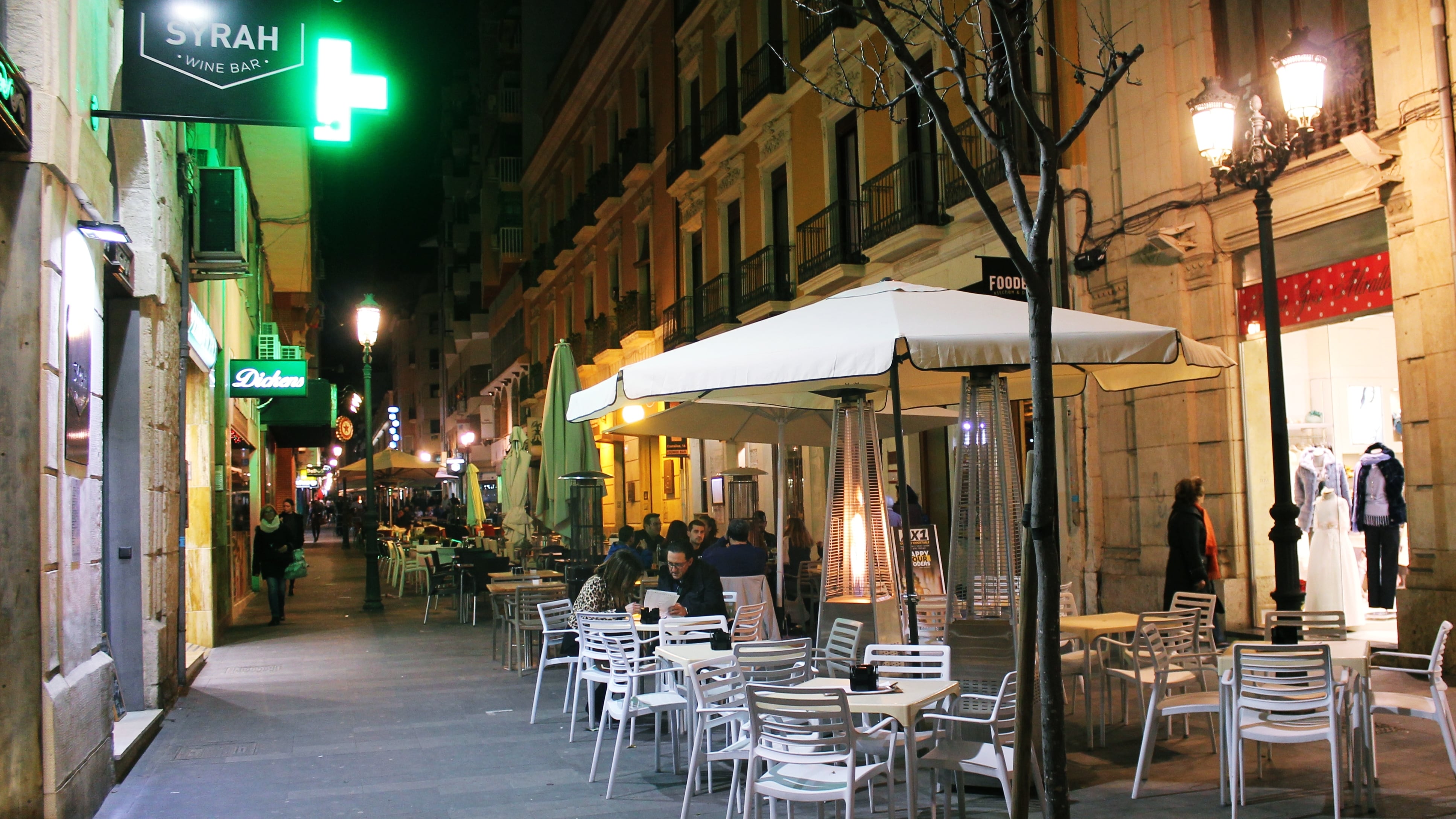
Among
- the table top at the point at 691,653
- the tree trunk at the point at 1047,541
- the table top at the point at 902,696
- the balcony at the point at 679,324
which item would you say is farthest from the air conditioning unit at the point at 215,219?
the balcony at the point at 679,324

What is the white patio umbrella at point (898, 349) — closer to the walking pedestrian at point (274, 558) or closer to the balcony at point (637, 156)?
the walking pedestrian at point (274, 558)

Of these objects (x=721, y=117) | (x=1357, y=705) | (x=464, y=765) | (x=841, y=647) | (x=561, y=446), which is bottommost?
(x=464, y=765)

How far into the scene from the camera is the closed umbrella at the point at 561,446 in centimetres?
1352

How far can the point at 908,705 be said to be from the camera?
16.6 feet

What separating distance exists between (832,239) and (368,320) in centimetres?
813

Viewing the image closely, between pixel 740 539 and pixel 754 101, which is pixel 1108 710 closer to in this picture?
pixel 740 539

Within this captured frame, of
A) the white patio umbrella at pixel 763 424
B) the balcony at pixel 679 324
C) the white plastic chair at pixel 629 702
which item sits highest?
the balcony at pixel 679 324

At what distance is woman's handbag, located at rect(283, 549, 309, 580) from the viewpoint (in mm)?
17047

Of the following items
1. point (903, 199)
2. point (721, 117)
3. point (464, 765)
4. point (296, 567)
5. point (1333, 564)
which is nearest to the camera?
point (464, 765)

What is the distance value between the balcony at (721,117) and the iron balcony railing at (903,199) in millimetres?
6434

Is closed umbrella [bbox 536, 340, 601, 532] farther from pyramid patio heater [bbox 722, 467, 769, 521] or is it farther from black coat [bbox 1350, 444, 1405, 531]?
black coat [bbox 1350, 444, 1405, 531]

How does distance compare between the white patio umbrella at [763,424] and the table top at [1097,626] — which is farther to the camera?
the white patio umbrella at [763,424]

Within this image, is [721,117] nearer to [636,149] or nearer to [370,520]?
[636,149]

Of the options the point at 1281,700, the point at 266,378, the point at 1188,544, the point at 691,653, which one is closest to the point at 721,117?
the point at 266,378
